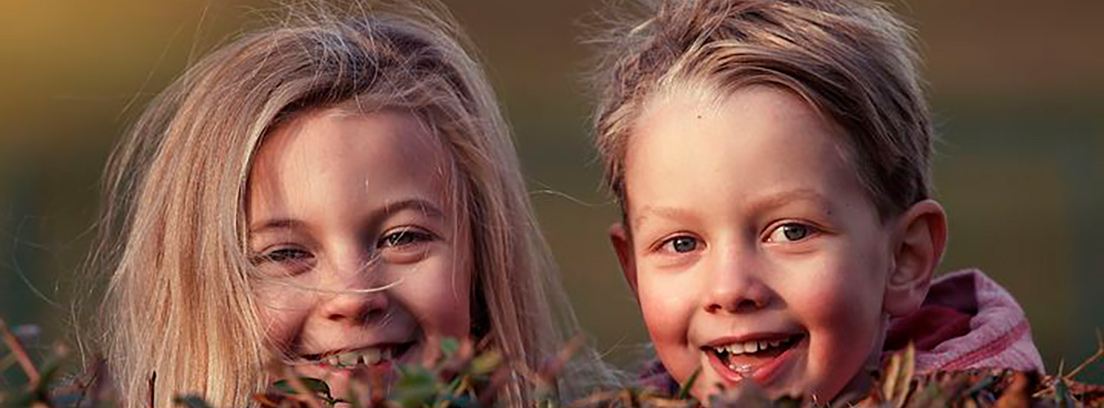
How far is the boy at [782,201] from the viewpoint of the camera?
101 inches

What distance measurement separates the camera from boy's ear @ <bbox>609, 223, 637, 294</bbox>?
2.83 m

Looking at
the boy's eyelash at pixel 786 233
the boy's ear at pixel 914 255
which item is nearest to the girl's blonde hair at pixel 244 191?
the boy's eyelash at pixel 786 233

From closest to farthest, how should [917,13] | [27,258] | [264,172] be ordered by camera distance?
1. [264,172]
2. [27,258]
3. [917,13]

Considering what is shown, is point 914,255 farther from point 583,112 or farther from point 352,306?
point 583,112

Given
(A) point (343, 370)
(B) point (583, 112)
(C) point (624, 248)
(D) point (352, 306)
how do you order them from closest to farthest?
(A) point (343, 370)
(D) point (352, 306)
(C) point (624, 248)
(B) point (583, 112)

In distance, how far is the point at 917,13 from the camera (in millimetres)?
8617

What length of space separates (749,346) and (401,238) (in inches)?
20.7

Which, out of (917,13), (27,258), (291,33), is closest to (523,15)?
(917,13)

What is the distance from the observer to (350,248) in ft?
8.71

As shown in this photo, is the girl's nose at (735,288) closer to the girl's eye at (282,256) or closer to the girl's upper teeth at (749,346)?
the girl's upper teeth at (749,346)

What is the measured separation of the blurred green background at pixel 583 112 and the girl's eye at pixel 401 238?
216 inches

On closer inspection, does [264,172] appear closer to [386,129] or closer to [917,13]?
[386,129]

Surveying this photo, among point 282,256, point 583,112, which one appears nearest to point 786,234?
point 282,256

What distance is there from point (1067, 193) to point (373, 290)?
6.72 m
